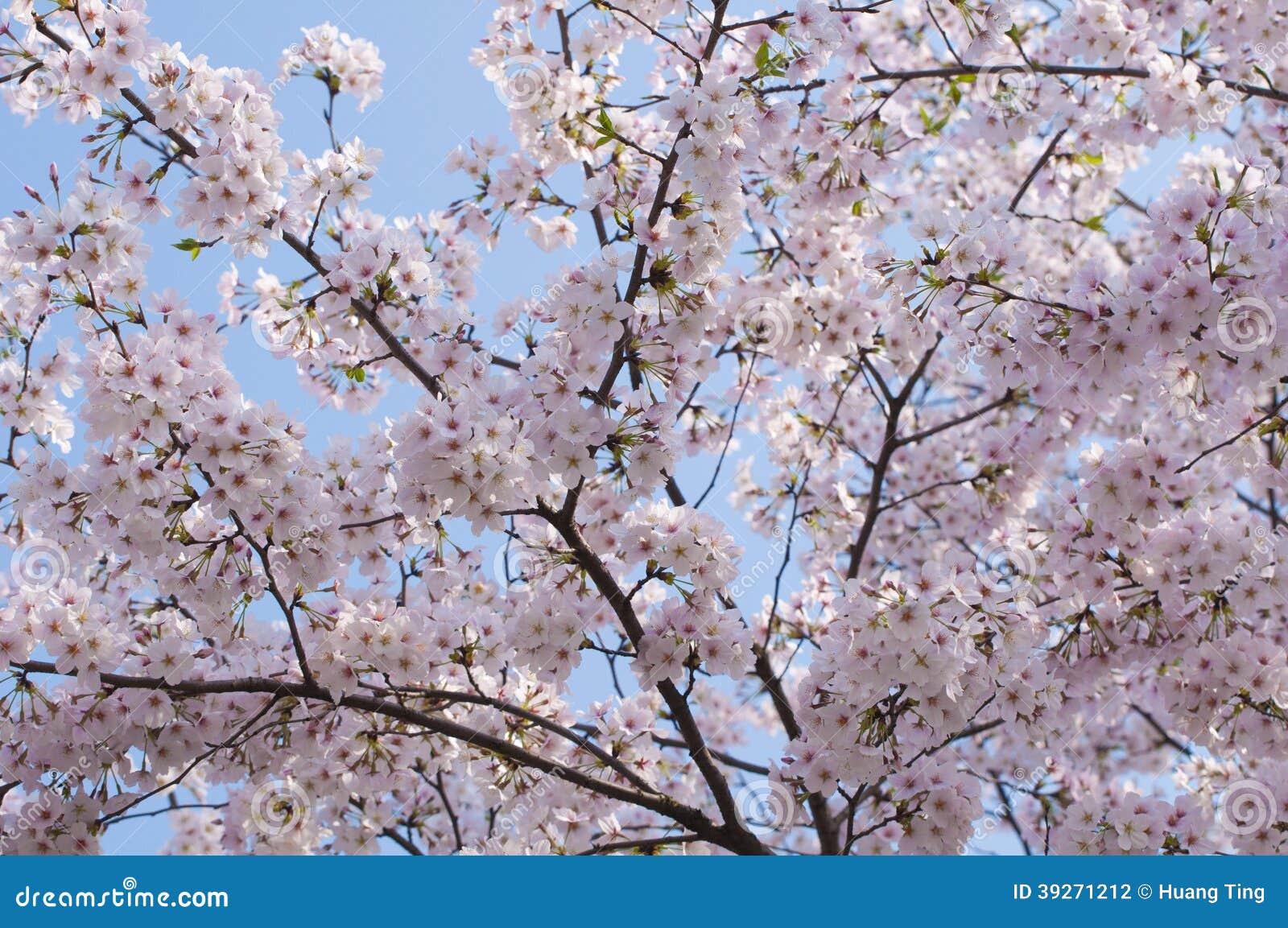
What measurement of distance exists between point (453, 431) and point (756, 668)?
8.46 feet

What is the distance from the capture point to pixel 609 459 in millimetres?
3551

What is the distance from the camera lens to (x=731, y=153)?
3445 mm

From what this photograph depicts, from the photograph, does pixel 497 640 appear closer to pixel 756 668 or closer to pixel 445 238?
pixel 756 668

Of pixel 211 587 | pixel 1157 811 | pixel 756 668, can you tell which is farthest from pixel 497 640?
pixel 1157 811
